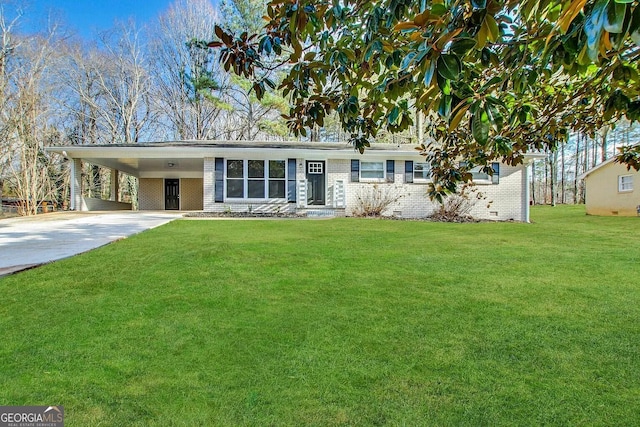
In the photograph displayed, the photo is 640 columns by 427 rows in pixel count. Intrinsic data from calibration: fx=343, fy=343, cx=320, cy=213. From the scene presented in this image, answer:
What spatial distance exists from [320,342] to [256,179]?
1192 centimetres

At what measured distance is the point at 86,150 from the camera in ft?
43.2

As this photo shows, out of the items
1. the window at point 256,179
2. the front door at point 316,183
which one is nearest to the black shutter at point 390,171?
the front door at point 316,183

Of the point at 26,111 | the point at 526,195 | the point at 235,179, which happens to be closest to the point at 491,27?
the point at 235,179

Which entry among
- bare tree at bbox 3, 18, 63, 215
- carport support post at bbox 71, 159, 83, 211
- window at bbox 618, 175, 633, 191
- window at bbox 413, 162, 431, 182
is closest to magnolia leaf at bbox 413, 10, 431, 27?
window at bbox 413, 162, 431, 182

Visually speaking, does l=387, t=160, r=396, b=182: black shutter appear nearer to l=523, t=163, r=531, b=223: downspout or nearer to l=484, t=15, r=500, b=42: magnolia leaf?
l=523, t=163, r=531, b=223: downspout

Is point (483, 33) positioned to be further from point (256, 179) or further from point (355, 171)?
point (256, 179)

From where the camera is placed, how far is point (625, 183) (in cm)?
1738

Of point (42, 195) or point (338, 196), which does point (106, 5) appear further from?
point (338, 196)

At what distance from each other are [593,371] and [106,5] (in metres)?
27.3

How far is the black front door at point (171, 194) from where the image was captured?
19.7 meters

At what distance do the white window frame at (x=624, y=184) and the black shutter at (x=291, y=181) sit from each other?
1650cm

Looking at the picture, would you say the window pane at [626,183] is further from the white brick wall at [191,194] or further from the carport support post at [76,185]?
the carport support post at [76,185]

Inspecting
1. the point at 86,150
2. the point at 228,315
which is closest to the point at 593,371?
the point at 228,315

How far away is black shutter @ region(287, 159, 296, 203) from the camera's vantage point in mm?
13945
